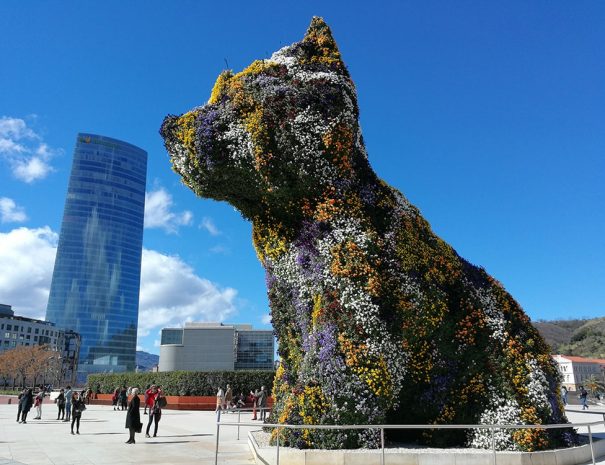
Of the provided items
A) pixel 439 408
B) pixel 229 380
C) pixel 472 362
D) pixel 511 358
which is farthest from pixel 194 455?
pixel 229 380

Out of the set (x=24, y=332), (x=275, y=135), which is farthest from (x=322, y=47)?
(x=24, y=332)

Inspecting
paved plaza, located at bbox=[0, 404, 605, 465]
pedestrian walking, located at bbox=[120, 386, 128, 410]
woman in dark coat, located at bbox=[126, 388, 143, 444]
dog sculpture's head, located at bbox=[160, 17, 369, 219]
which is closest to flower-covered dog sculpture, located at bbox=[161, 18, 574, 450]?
dog sculpture's head, located at bbox=[160, 17, 369, 219]

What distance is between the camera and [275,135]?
10.4 metres

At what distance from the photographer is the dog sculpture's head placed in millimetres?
10312

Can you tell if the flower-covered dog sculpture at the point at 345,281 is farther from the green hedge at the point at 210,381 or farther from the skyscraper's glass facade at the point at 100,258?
the skyscraper's glass facade at the point at 100,258

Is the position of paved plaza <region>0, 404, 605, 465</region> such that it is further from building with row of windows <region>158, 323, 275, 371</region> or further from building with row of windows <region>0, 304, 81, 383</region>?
building with row of windows <region>0, 304, 81, 383</region>

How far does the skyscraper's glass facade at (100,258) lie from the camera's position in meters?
158

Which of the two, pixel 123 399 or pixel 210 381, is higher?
pixel 210 381

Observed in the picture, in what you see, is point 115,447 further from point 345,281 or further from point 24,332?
point 24,332

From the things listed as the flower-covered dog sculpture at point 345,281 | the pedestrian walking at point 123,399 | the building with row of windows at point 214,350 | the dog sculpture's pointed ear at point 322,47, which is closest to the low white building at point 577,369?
the building with row of windows at point 214,350

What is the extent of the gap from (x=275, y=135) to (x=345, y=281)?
333 centimetres

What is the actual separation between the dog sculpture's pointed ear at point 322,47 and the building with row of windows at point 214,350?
261 ft

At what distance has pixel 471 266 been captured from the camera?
445 inches

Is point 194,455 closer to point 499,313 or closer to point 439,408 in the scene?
point 439,408
